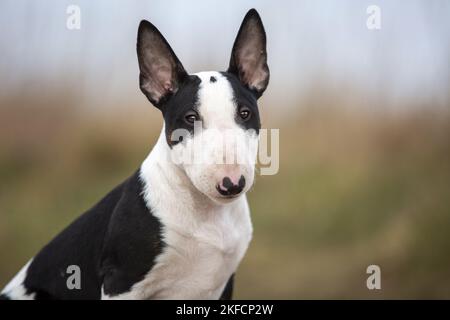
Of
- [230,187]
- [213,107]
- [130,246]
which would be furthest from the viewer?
[130,246]

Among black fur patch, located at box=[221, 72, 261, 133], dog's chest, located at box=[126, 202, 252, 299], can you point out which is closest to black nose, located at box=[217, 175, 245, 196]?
black fur patch, located at box=[221, 72, 261, 133]

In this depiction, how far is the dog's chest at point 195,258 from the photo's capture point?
2621 millimetres

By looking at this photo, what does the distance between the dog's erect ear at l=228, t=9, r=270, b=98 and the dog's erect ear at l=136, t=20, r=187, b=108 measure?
7.9 inches

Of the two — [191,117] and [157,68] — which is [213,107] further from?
[157,68]

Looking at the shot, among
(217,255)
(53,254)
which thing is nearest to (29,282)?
(53,254)

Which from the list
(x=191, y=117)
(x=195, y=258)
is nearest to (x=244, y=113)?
(x=191, y=117)

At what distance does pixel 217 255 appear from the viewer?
269 cm

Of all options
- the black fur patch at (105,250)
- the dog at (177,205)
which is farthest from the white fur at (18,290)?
the dog at (177,205)

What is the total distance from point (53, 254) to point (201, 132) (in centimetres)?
86

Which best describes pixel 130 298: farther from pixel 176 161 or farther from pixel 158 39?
pixel 158 39

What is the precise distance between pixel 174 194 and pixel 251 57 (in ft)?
1.82

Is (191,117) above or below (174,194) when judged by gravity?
above

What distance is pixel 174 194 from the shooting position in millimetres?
2652

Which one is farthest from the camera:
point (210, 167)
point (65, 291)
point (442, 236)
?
point (442, 236)
